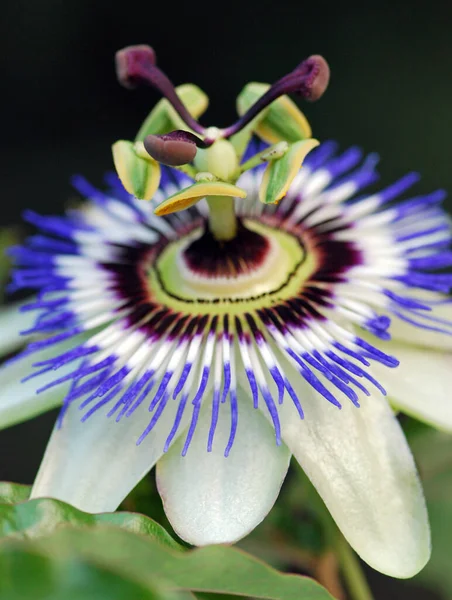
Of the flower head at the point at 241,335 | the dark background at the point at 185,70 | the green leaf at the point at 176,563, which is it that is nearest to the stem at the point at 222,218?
the flower head at the point at 241,335

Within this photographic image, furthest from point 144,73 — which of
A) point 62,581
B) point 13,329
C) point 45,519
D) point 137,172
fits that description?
point 62,581

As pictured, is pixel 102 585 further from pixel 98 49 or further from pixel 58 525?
pixel 98 49

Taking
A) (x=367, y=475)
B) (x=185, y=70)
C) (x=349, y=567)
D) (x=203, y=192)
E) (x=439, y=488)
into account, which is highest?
(x=185, y=70)

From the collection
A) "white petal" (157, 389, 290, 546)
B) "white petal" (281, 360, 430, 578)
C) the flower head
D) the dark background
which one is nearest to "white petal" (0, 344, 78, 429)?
the flower head

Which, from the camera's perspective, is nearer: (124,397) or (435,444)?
(124,397)

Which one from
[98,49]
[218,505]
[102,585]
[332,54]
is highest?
[98,49]

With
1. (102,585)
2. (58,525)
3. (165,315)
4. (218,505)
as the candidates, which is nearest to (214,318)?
(165,315)

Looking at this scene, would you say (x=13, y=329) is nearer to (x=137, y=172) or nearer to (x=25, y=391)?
(x=25, y=391)
